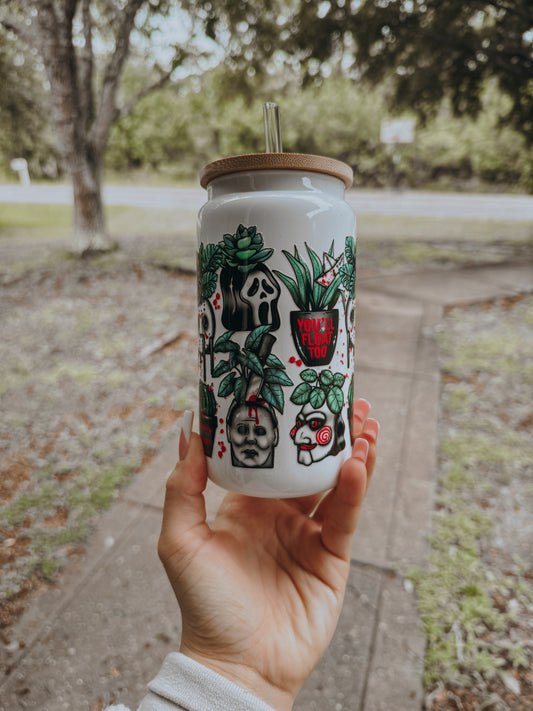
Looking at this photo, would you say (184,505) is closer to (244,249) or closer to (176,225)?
(244,249)

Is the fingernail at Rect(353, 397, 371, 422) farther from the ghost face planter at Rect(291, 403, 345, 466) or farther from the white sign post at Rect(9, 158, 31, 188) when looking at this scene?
the white sign post at Rect(9, 158, 31, 188)

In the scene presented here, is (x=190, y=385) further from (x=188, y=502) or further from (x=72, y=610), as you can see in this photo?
(x=188, y=502)

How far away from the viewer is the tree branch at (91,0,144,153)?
5.31 m

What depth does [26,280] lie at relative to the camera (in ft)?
18.5

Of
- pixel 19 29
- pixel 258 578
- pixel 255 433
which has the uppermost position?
pixel 19 29

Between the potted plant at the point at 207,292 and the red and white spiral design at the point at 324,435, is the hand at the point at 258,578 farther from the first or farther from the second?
the potted plant at the point at 207,292

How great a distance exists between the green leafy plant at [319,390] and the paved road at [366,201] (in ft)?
39.0

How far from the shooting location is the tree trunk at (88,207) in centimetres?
605

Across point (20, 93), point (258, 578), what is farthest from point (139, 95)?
point (258, 578)

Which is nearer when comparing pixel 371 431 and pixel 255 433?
pixel 255 433

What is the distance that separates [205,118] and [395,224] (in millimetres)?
8602

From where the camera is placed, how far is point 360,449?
136 centimetres

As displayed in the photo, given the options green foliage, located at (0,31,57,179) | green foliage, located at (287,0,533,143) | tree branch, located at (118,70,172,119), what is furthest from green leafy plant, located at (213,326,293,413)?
green foliage, located at (0,31,57,179)

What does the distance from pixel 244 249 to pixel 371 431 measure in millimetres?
673
